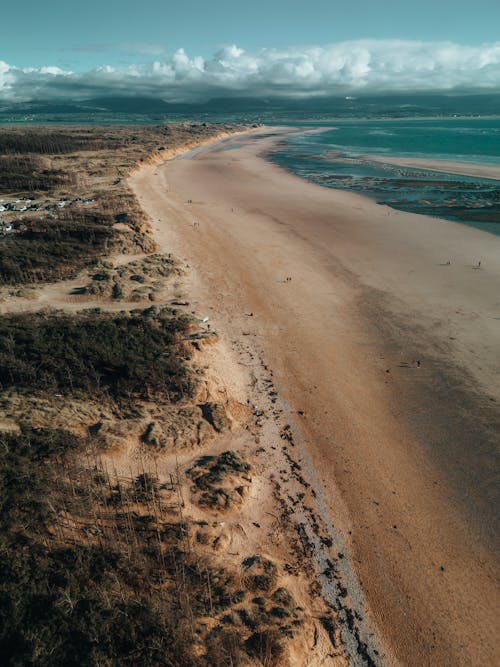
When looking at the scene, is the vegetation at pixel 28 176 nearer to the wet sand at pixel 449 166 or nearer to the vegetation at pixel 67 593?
the vegetation at pixel 67 593

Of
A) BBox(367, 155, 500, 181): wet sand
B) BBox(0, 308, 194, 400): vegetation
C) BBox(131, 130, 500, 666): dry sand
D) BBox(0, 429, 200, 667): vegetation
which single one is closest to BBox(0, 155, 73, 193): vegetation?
BBox(131, 130, 500, 666): dry sand

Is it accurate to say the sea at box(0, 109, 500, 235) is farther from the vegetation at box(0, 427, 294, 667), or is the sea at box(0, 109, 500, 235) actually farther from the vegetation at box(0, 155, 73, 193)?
the vegetation at box(0, 427, 294, 667)

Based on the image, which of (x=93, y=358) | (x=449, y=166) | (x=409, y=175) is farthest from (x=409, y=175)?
(x=93, y=358)

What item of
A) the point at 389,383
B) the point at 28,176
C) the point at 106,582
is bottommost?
the point at 389,383

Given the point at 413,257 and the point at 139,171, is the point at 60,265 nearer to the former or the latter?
the point at 413,257

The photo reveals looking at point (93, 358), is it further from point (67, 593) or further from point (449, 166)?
point (449, 166)

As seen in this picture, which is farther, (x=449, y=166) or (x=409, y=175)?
(x=449, y=166)

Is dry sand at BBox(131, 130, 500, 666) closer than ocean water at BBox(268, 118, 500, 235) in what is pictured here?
Yes
